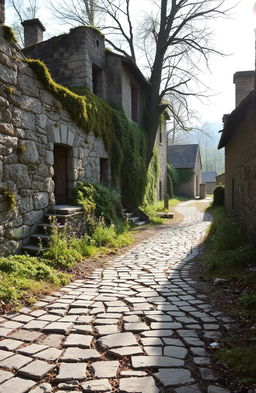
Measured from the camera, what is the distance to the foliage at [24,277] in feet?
14.6

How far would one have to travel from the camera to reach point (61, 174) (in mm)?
9312

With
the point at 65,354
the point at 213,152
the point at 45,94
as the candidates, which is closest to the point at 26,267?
the point at 65,354

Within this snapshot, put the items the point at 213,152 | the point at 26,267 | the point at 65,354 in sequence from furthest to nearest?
the point at 213,152 < the point at 26,267 < the point at 65,354

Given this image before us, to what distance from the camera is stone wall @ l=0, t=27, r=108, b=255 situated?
6102mm

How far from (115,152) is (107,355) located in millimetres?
9716

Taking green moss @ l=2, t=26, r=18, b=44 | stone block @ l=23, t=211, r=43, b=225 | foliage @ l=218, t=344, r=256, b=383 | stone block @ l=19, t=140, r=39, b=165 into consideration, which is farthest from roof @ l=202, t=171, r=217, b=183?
foliage @ l=218, t=344, r=256, b=383

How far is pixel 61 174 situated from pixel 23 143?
8.80 ft

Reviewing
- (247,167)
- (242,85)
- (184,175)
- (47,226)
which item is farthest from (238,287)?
(184,175)

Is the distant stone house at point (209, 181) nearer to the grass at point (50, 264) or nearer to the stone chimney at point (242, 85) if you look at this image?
the stone chimney at point (242, 85)

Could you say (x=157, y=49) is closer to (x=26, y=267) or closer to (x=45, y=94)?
(x=45, y=94)

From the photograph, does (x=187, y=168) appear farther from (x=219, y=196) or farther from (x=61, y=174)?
(x=61, y=174)

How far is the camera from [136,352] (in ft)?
10.2

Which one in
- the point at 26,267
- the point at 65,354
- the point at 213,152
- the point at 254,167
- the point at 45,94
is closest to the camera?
the point at 65,354

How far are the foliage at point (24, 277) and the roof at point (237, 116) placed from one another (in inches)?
178
